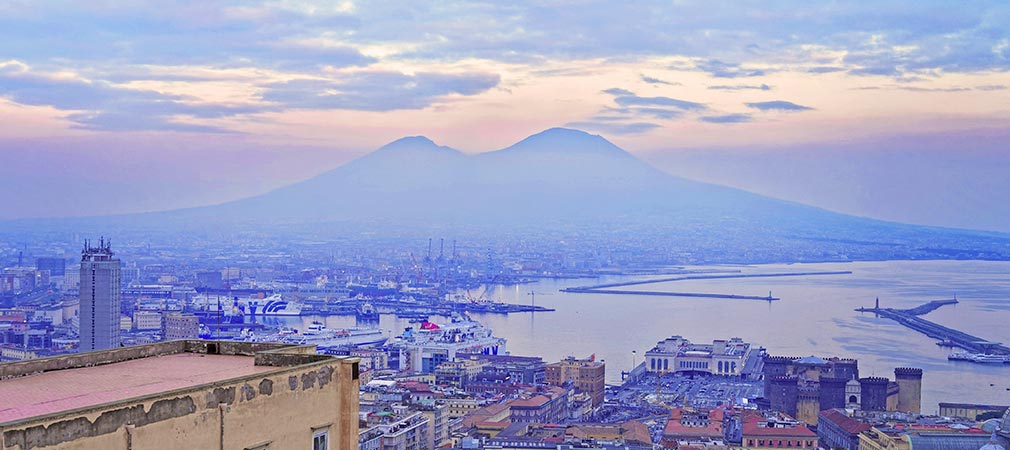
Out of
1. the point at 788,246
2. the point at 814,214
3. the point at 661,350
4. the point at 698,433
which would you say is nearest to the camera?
the point at 698,433

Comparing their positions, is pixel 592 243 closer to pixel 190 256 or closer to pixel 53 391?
pixel 190 256

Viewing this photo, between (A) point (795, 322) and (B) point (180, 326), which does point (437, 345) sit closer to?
(B) point (180, 326)

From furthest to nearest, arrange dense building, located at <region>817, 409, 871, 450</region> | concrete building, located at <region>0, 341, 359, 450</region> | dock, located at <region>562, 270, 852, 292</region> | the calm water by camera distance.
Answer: dock, located at <region>562, 270, 852, 292</region> < the calm water < dense building, located at <region>817, 409, 871, 450</region> < concrete building, located at <region>0, 341, 359, 450</region>

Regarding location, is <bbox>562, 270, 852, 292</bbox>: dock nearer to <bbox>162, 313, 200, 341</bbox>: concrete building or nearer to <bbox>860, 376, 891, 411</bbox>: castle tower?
<bbox>162, 313, 200, 341</bbox>: concrete building

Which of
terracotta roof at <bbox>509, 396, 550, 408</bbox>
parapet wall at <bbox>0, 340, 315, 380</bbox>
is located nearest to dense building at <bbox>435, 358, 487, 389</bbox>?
terracotta roof at <bbox>509, 396, 550, 408</bbox>

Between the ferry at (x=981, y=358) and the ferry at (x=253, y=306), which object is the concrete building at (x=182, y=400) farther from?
the ferry at (x=253, y=306)

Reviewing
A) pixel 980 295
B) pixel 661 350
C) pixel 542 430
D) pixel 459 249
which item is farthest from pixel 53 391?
pixel 459 249
